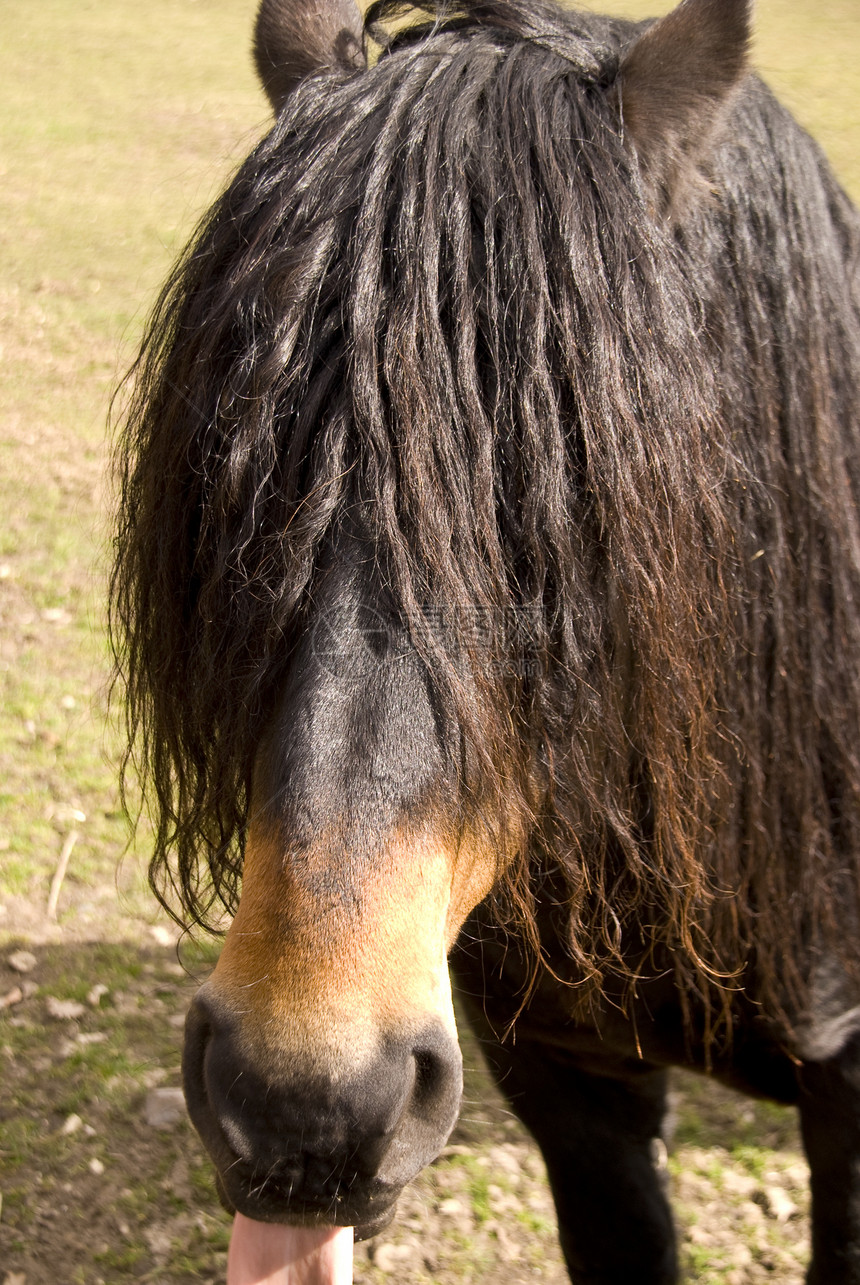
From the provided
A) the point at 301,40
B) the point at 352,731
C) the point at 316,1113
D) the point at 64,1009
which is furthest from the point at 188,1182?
the point at 301,40

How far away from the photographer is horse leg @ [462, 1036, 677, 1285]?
2.05m

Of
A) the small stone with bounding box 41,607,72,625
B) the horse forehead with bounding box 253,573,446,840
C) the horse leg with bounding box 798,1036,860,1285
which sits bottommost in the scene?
the small stone with bounding box 41,607,72,625

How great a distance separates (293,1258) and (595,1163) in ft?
2.85

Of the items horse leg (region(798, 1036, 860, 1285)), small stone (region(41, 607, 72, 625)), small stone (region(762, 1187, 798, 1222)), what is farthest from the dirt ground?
small stone (region(41, 607, 72, 625))

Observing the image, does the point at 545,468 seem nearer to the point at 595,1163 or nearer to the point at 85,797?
the point at 595,1163

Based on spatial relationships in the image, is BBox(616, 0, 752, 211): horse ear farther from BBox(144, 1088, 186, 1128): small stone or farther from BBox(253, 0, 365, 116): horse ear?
BBox(144, 1088, 186, 1128): small stone

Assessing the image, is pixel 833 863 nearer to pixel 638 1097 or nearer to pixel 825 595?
pixel 825 595

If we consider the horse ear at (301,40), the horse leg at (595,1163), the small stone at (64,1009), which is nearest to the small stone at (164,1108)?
the small stone at (64,1009)

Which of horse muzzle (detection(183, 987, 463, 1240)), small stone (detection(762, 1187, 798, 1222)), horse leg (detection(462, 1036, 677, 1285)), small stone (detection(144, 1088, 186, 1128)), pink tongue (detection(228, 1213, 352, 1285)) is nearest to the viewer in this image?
horse muzzle (detection(183, 987, 463, 1240))

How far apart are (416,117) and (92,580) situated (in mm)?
3992

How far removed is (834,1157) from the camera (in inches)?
67.6

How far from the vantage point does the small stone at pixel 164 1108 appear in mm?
2898

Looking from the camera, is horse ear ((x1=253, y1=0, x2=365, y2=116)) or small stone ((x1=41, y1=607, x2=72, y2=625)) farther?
small stone ((x1=41, y1=607, x2=72, y2=625))

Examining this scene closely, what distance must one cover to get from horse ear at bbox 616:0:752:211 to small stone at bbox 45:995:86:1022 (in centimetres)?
276
